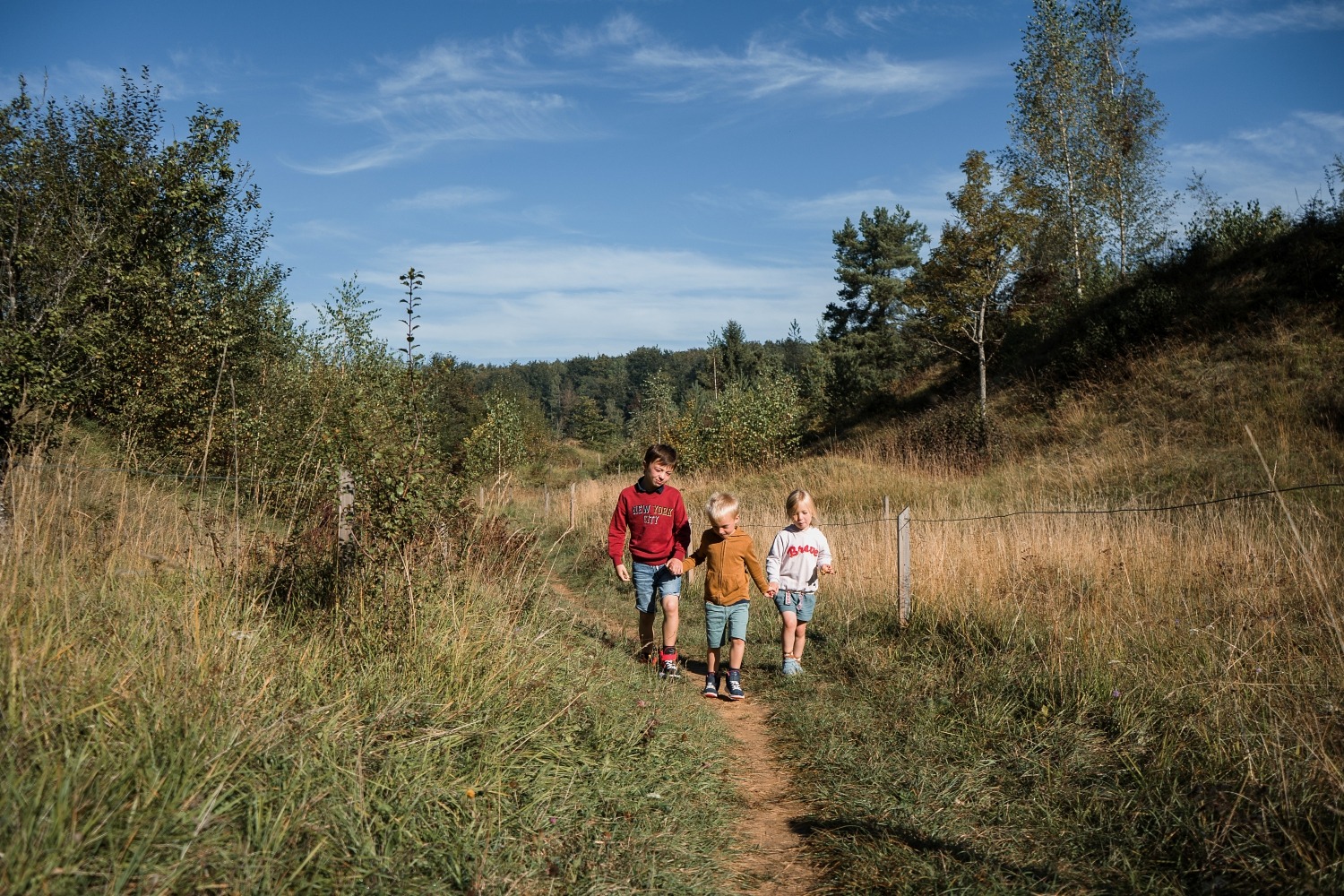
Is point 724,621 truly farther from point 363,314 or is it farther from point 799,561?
point 363,314

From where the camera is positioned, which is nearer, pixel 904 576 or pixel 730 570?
pixel 730 570

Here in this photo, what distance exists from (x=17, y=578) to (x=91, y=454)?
4.77 metres

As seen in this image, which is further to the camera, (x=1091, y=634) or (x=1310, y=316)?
(x=1310, y=316)

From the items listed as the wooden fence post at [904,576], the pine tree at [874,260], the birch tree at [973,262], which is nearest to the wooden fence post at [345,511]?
the wooden fence post at [904,576]

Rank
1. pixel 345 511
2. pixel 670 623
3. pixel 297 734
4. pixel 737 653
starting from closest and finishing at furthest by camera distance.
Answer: pixel 297 734 < pixel 345 511 < pixel 737 653 < pixel 670 623

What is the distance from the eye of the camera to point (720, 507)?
6516mm

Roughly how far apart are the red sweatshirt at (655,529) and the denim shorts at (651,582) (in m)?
0.06

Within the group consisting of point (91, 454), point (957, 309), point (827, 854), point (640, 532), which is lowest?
point (827, 854)

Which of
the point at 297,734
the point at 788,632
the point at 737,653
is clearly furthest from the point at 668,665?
the point at 297,734

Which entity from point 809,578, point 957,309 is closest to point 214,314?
point 809,578

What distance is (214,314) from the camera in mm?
14609

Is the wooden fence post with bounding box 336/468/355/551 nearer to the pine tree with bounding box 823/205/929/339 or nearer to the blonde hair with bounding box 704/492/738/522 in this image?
the blonde hair with bounding box 704/492/738/522

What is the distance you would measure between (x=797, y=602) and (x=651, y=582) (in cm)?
123

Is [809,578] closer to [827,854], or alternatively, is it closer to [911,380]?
[827,854]
